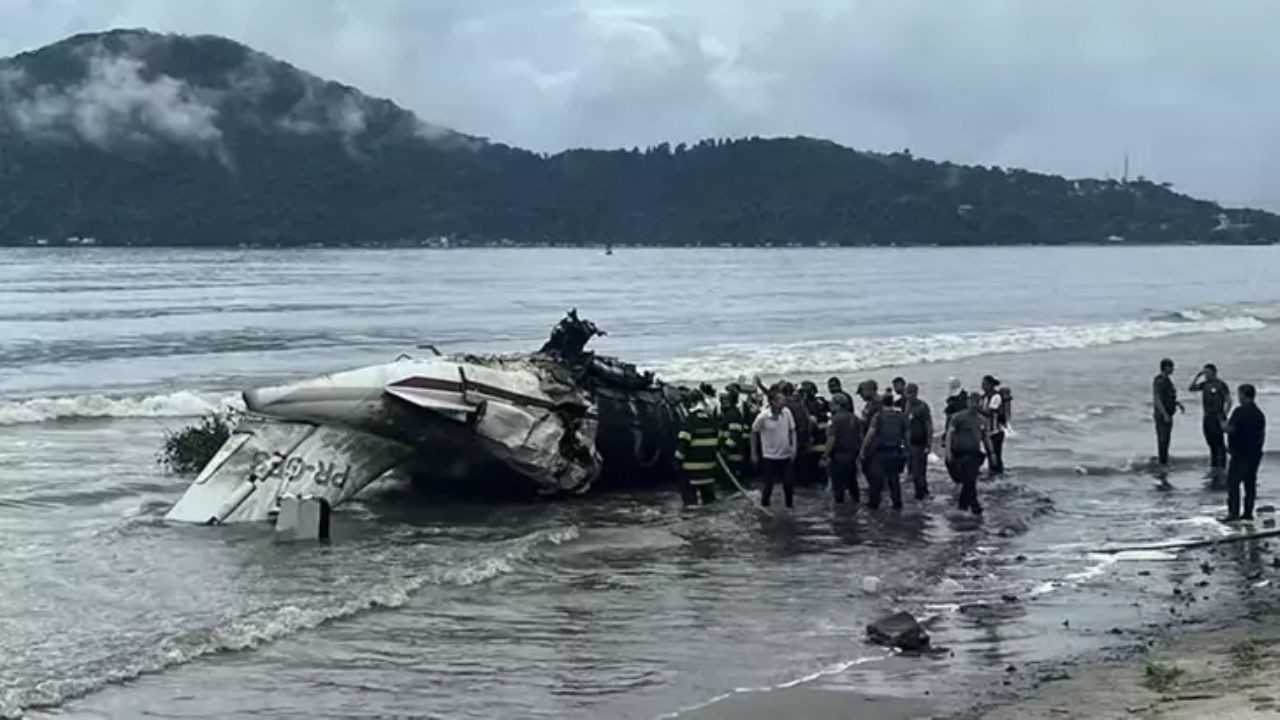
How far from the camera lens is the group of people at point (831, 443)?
64.4 feet

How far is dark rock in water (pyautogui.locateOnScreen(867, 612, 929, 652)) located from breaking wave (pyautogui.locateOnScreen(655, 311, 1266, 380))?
29.9 metres

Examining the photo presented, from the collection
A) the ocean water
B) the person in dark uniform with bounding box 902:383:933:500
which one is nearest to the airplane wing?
the ocean water

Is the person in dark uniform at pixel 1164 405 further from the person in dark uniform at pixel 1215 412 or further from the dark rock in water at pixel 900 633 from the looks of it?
the dark rock in water at pixel 900 633

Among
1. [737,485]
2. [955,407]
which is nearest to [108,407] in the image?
[737,485]

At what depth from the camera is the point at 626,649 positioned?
13125 millimetres

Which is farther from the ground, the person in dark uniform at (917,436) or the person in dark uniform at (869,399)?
the person in dark uniform at (869,399)

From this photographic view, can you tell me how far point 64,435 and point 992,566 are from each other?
820 inches

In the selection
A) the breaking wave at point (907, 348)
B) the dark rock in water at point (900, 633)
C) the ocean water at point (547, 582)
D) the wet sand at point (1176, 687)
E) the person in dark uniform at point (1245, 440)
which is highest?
the person in dark uniform at point (1245, 440)

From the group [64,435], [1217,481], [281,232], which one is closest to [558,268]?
[281,232]

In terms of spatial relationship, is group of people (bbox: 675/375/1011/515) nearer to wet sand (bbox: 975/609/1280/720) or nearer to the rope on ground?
the rope on ground

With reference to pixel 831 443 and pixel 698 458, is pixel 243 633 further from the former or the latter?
pixel 831 443

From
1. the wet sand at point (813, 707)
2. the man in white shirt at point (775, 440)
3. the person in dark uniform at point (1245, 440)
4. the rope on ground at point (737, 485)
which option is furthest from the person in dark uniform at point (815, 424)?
the wet sand at point (813, 707)

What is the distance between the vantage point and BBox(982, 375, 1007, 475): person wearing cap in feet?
76.6

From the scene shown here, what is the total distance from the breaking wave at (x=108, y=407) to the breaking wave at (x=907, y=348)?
13069 mm
